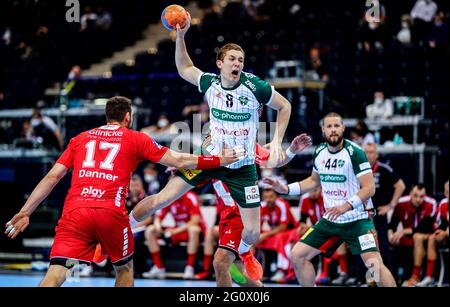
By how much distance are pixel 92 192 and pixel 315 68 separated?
37.7ft

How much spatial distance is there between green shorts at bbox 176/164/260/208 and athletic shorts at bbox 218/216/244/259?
762 millimetres

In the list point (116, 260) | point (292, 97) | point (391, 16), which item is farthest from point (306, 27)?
point (116, 260)

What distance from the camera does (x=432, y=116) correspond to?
1619cm

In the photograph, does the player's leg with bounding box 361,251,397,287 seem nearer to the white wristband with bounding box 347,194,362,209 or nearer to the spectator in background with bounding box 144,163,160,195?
the white wristband with bounding box 347,194,362,209

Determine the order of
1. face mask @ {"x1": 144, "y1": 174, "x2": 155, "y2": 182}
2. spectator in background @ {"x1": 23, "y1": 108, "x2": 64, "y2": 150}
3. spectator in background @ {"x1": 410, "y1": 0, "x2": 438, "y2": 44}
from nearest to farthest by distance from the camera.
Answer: face mask @ {"x1": 144, "y1": 174, "x2": 155, "y2": 182} → spectator in background @ {"x1": 23, "y1": 108, "x2": 64, "y2": 150} → spectator in background @ {"x1": 410, "y1": 0, "x2": 438, "y2": 44}

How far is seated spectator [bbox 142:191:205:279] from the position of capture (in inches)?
609

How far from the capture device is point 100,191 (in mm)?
8445

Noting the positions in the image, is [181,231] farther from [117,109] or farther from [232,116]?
[117,109]

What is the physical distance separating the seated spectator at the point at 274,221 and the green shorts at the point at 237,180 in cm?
541

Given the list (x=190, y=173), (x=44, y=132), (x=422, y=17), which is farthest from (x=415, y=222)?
(x=44, y=132)

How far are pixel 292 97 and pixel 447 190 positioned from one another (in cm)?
510

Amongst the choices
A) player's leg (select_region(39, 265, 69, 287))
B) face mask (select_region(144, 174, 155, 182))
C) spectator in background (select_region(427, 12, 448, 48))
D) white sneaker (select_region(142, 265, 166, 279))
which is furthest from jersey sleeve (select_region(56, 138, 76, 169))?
spectator in background (select_region(427, 12, 448, 48))
